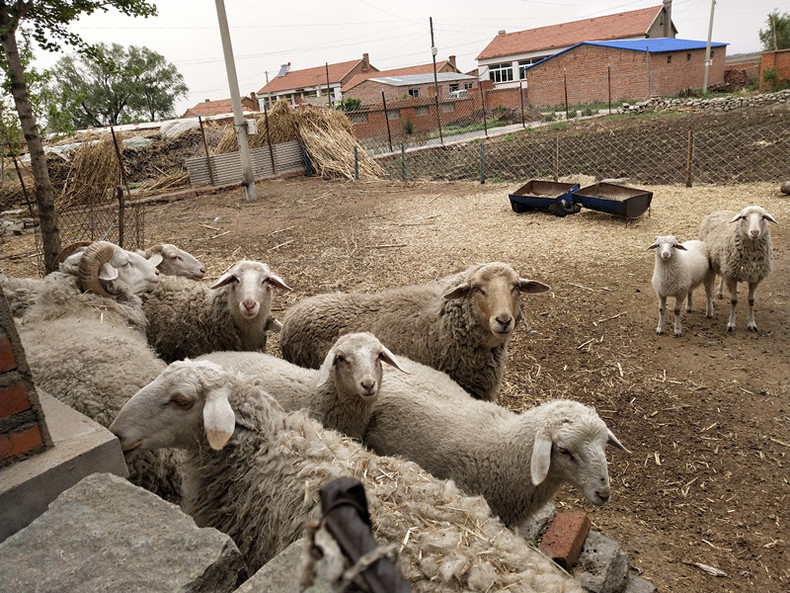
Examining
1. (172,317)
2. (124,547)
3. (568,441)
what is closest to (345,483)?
(124,547)

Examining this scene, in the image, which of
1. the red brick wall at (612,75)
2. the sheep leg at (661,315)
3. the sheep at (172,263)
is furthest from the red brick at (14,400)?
the red brick wall at (612,75)

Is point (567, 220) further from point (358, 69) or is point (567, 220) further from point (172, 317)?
point (358, 69)

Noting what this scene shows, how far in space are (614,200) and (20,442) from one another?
29.6 ft

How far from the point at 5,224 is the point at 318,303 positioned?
1081 cm

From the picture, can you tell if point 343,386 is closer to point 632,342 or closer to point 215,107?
point 632,342

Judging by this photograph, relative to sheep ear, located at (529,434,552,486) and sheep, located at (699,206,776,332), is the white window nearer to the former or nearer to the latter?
sheep, located at (699,206,776,332)

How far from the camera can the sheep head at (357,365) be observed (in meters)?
3.03

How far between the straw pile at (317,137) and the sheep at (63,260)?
1174 cm

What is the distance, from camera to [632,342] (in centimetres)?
557

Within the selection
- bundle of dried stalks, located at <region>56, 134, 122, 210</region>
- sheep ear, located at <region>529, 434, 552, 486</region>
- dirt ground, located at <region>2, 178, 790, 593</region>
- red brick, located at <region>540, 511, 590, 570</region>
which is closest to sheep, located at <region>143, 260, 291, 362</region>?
dirt ground, located at <region>2, 178, 790, 593</region>

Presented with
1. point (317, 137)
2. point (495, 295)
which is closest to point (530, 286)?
point (495, 295)

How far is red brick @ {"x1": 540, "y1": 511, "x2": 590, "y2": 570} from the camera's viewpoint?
9.45ft

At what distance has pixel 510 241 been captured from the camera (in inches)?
344

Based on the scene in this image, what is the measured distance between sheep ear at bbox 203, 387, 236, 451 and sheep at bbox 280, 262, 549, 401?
77.7 inches
